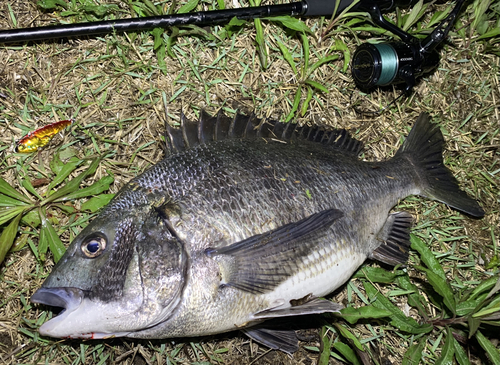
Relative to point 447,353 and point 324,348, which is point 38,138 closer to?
point 324,348

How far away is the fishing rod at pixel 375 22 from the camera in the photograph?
9.35ft

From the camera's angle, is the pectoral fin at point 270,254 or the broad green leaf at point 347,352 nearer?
the pectoral fin at point 270,254

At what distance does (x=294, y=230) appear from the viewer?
7.62ft

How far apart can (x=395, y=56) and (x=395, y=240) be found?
142cm

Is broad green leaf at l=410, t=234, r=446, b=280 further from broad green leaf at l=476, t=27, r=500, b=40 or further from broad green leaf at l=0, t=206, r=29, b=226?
broad green leaf at l=0, t=206, r=29, b=226

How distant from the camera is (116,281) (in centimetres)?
205

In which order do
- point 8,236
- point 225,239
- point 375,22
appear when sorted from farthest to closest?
point 375,22 → point 8,236 → point 225,239

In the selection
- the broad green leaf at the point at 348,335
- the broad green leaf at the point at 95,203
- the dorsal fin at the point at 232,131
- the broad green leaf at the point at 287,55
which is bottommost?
the broad green leaf at the point at 348,335

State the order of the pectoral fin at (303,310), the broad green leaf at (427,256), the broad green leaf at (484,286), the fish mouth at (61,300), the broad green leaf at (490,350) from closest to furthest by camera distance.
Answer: the fish mouth at (61,300) → the pectoral fin at (303,310) → the broad green leaf at (490,350) → the broad green leaf at (484,286) → the broad green leaf at (427,256)

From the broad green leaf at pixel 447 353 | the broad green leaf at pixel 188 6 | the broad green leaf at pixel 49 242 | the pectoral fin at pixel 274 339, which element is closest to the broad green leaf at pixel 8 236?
the broad green leaf at pixel 49 242

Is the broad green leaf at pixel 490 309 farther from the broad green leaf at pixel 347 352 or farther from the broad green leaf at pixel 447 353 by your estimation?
the broad green leaf at pixel 347 352

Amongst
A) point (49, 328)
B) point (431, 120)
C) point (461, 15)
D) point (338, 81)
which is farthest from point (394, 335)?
point (461, 15)

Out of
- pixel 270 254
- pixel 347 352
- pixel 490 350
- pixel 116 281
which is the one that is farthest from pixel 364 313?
pixel 116 281

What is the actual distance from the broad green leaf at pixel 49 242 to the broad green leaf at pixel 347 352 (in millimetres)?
2063
